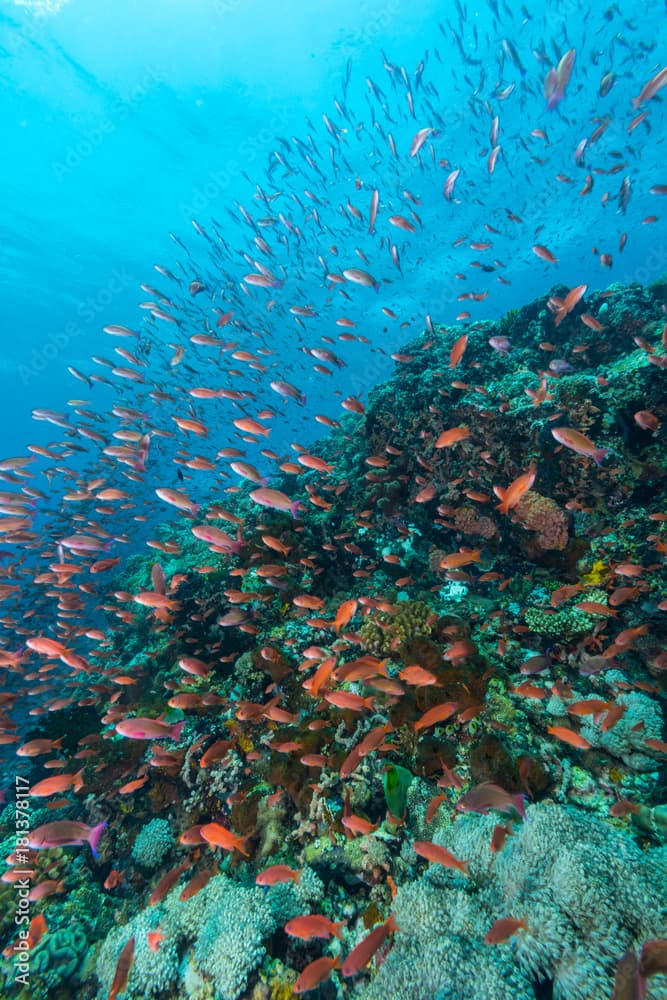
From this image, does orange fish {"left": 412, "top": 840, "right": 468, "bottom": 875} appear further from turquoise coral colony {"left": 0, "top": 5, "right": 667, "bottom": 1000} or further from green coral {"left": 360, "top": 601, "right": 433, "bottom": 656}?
green coral {"left": 360, "top": 601, "right": 433, "bottom": 656}

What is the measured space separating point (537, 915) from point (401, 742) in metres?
1.87

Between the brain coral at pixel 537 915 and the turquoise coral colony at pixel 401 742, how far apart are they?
2cm

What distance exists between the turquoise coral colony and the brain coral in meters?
0.02

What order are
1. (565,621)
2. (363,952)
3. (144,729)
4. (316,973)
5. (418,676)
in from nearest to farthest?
1. (363,952)
2. (316,973)
3. (418,676)
4. (144,729)
5. (565,621)

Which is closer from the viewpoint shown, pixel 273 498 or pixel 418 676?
pixel 418 676

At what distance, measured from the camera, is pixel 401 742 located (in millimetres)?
4641

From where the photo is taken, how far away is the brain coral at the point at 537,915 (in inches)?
105

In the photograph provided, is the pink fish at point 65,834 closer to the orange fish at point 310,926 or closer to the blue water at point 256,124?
the orange fish at point 310,926

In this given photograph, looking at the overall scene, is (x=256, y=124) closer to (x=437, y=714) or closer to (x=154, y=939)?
(x=437, y=714)

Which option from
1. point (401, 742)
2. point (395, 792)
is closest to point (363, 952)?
point (395, 792)

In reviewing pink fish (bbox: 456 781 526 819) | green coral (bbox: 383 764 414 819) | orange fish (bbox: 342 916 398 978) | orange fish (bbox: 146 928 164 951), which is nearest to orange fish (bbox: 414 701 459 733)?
green coral (bbox: 383 764 414 819)

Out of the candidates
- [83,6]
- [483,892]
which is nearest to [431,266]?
[83,6]

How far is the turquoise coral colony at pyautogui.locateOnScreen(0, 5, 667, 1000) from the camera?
3.08 meters

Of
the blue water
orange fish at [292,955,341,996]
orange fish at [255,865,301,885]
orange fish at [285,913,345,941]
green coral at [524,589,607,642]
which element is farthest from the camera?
the blue water
